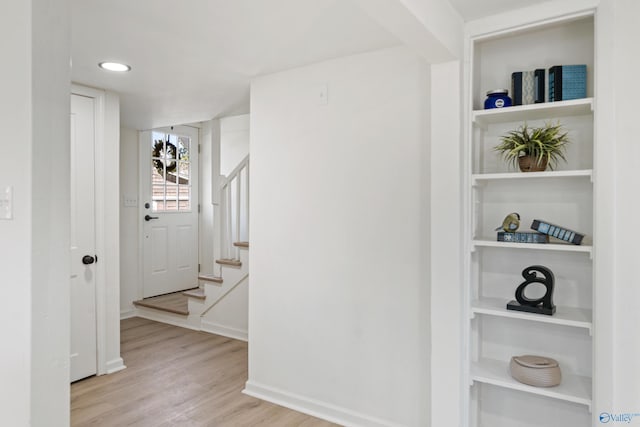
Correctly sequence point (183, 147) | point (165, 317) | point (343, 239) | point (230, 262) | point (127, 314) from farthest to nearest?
point (183, 147) → point (127, 314) → point (165, 317) → point (230, 262) → point (343, 239)

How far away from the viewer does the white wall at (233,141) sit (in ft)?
17.6

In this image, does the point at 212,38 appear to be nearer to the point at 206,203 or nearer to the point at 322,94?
the point at 322,94

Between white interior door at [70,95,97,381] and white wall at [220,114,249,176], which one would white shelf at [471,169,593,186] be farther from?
white wall at [220,114,249,176]

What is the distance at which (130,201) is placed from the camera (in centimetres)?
508

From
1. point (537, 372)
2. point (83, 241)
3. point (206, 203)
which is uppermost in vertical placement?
point (206, 203)

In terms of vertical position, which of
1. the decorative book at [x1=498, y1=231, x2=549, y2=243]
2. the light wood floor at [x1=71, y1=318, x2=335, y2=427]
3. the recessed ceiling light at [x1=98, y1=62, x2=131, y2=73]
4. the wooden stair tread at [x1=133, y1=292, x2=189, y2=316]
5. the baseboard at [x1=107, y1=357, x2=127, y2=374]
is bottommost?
the light wood floor at [x1=71, y1=318, x2=335, y2=427]

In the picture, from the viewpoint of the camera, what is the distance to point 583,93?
1.93m

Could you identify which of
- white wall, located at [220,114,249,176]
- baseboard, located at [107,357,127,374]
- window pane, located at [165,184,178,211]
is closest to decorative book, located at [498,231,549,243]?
baseboard, located at [107,357,127,374]

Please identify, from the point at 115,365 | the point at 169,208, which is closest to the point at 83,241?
the point at 115,365

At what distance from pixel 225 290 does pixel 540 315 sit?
9.85 ft

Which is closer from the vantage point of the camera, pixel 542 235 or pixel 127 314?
pixel 542 235

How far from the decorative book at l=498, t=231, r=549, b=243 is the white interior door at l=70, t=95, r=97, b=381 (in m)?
2.95

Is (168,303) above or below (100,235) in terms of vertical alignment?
below

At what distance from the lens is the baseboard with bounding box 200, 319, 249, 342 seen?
417 cm
